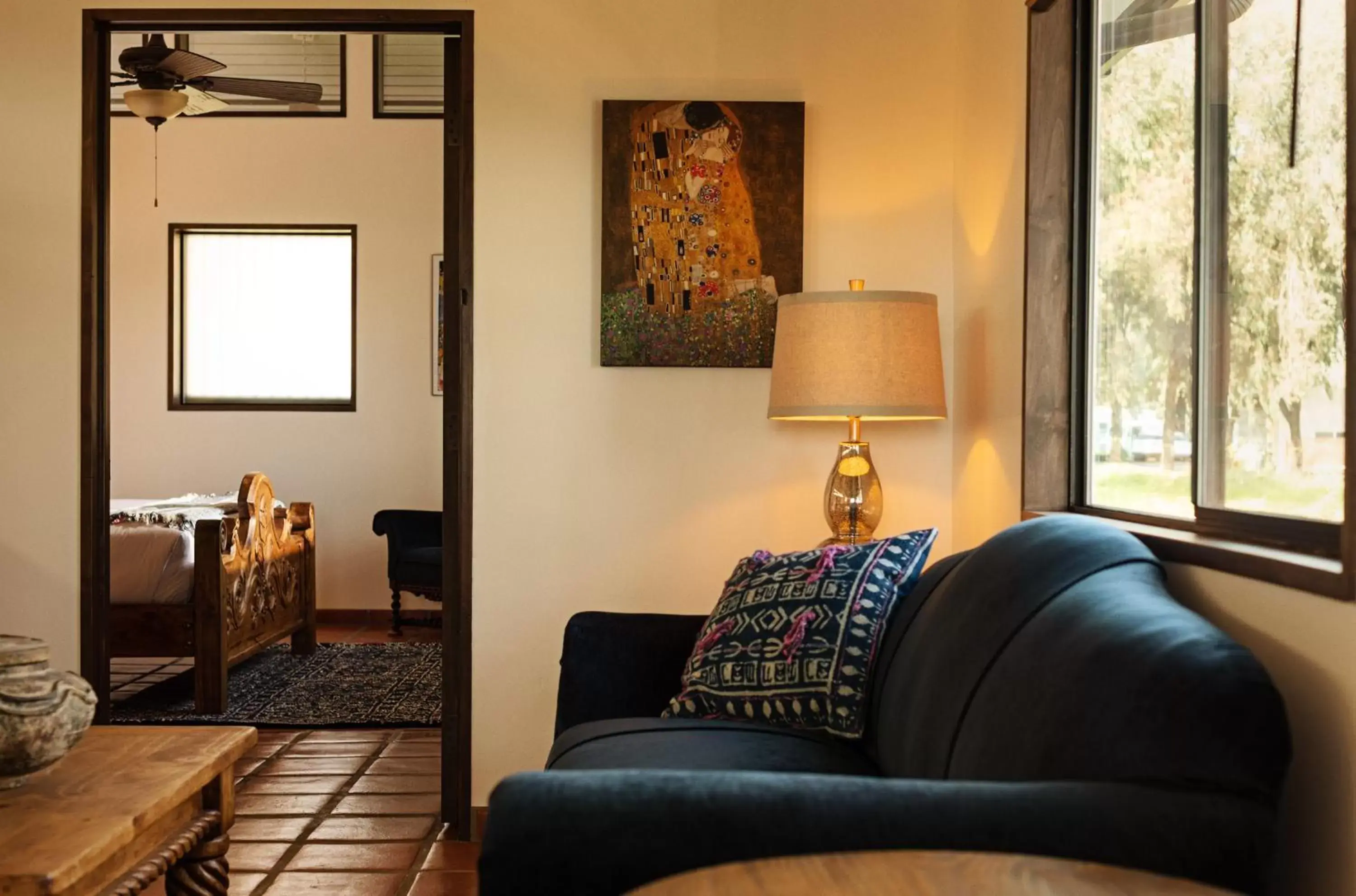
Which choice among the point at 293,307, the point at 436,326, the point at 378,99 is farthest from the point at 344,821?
the point at 378,99

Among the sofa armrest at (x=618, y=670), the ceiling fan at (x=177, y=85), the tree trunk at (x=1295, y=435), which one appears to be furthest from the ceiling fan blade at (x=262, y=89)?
the tree trunk at (x=1295, y=435)

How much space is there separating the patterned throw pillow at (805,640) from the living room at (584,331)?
906 mm

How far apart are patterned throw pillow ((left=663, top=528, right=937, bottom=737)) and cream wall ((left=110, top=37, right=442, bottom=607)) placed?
4.83 meters

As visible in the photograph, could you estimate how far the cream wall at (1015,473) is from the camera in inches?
53.0

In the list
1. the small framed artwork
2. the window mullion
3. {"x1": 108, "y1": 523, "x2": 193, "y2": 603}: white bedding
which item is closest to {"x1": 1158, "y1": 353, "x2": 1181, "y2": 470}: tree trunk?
the window mullion

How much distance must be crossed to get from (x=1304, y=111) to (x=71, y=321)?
2.96 meters

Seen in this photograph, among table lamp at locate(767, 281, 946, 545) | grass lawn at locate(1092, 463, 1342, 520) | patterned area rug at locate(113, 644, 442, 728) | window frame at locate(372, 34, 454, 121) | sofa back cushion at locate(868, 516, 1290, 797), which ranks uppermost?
window frame at locate(372, 34, 454, 121)

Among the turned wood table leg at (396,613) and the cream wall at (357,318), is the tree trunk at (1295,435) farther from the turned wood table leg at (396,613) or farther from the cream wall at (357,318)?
the cream wall at (357,318)

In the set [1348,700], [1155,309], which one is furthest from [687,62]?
[1348,700]

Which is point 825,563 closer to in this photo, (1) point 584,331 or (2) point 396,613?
(1) point 584,331

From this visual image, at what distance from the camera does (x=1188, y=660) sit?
1.19 m

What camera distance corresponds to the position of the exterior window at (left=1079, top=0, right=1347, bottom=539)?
1698 mm

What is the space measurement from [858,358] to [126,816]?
5.44ft

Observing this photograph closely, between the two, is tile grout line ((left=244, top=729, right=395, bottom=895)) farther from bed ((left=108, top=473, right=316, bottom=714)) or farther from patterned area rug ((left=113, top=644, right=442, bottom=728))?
bed ((left=108, top=473, right=316, bottom=714))
